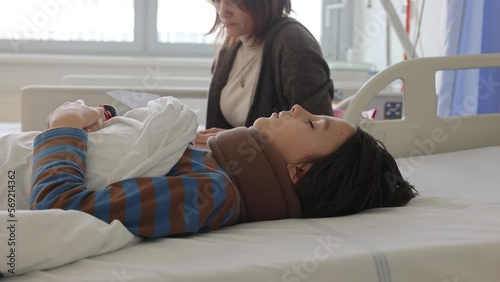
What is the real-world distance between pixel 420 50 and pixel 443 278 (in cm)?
229

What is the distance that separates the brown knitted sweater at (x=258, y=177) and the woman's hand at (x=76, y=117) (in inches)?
9.4

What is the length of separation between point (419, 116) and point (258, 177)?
82 cm

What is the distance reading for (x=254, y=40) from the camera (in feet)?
7.57

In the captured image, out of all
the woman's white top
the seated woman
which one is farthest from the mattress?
the woman's white top

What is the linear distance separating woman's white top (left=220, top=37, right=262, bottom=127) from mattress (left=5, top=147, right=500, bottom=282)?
975mm

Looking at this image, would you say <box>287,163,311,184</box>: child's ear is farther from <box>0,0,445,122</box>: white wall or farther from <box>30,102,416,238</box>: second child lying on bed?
<box>0,0,445,122</box>: white wall

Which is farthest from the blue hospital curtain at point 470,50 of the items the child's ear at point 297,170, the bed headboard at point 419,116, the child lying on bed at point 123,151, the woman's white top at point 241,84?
the child lying on bed at point 123,151

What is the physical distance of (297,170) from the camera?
1.35 metres

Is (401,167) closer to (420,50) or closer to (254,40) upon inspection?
(254,40)

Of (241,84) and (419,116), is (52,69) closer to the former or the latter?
(241,84)

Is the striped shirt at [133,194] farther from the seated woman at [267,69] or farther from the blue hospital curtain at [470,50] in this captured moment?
the blue hospital curtain at [470,50]

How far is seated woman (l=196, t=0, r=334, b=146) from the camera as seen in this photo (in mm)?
2146

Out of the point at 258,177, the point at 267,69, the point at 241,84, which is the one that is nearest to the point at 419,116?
the point at 267,69

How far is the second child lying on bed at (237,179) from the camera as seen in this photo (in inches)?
44.5
